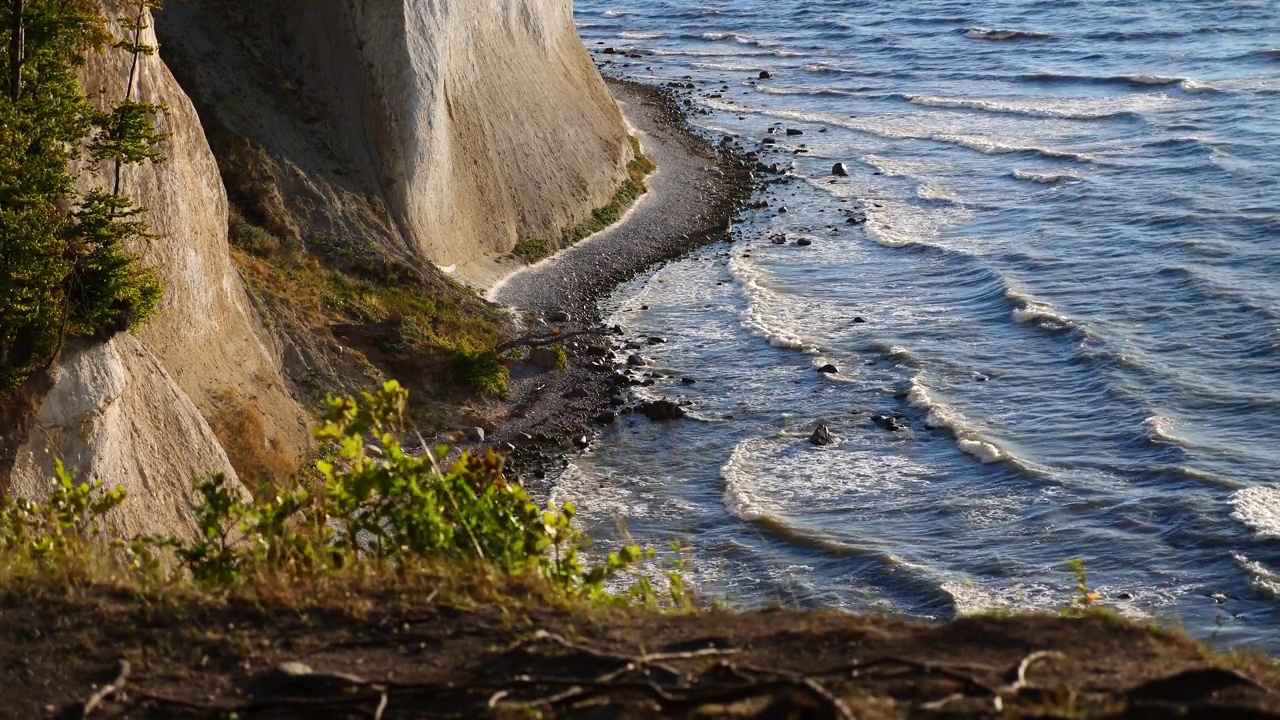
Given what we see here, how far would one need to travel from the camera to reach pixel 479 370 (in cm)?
2320

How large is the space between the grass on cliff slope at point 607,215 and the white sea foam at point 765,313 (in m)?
3.39

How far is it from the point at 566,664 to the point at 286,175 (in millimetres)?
19618

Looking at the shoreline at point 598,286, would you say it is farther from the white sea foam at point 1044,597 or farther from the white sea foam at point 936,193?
the white sea foam at point 1044,597

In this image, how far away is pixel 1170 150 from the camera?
39.2 metres

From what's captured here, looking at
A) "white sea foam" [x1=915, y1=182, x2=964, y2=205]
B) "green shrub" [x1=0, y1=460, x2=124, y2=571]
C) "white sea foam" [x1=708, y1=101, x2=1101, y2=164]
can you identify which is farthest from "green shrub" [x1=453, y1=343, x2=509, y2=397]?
"white sea foam" [x1=708, y1=101, x2=1101, y2=164]

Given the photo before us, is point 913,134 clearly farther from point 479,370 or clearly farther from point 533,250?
point 479,370

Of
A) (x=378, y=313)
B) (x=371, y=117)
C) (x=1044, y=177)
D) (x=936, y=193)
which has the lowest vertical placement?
(x=936, y=193)

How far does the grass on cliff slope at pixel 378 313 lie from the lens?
22.0 metres

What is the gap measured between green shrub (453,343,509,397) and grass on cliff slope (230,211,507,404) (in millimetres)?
17

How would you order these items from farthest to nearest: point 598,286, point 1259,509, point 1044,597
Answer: point 598,286, point 1259,509, point 1044,597

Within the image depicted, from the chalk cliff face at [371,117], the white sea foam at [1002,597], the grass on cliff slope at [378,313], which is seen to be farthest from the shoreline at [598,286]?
the white sea foam at [1002,597]

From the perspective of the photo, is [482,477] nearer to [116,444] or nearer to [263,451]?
[116,444]

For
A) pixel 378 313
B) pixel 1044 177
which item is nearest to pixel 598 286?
pixel 378 313

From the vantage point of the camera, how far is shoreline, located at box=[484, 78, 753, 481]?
22547 mm
